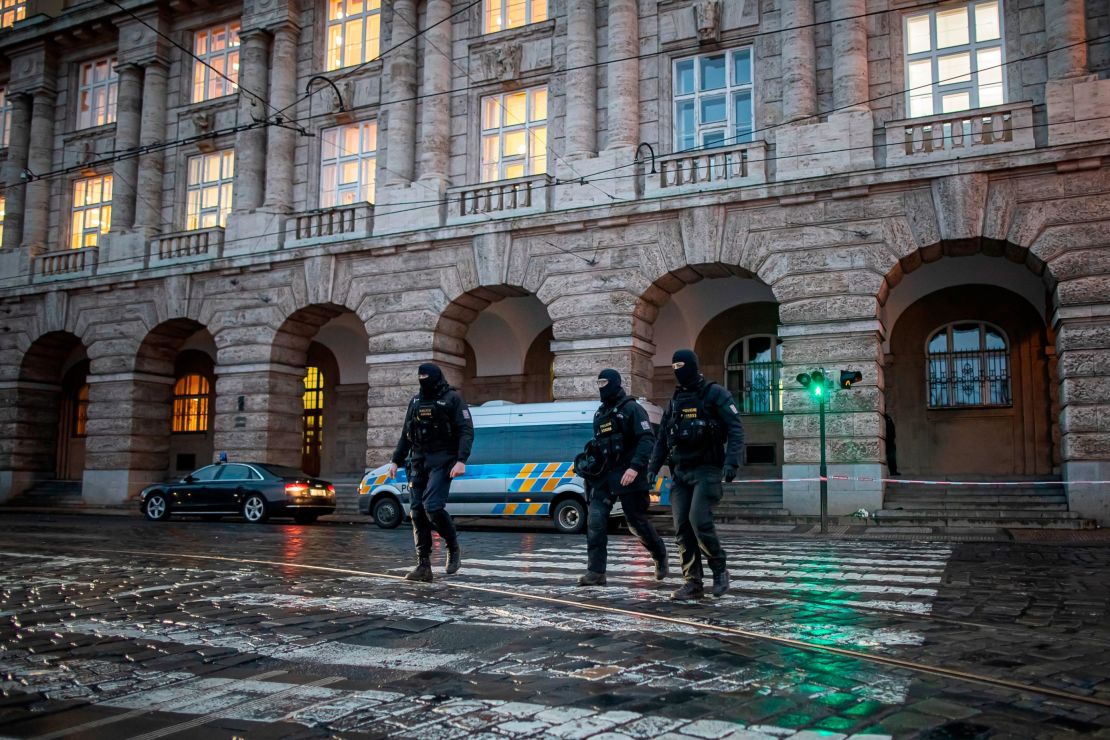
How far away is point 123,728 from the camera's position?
Result: 146 inches

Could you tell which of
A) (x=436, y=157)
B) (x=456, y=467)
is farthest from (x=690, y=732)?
(x=436, y=157)

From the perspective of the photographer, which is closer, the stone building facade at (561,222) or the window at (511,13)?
the stone building facade at (561,222)

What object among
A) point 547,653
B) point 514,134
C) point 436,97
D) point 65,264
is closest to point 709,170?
point 514,134

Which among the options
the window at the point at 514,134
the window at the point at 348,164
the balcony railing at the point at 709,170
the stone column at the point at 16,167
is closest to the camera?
the balcony railing at the point at 709,170

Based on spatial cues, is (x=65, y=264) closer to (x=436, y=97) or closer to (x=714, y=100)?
(x=436, y=97)

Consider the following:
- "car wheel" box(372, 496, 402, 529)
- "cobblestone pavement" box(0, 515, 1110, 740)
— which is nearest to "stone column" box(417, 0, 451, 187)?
"car wheel" box(372, 496, 402, 529)

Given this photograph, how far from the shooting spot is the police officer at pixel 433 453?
8.16 meters

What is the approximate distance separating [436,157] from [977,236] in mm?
12411

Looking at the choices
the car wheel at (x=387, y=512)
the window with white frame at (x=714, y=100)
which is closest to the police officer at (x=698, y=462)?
the car wheel at (x=387, y=512)

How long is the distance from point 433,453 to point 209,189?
70.1 ft

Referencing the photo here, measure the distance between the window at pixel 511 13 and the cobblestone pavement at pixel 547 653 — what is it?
Answer: 17.2m

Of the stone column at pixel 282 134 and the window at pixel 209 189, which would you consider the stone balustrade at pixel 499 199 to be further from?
the window at pixel 209 189

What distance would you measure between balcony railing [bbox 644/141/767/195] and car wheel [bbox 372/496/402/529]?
853cm

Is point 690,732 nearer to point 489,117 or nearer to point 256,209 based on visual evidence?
point 489,117
